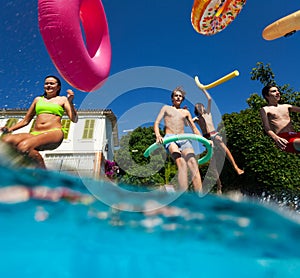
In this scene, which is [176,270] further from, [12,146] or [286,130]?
[286,130]

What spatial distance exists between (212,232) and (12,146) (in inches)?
95.0

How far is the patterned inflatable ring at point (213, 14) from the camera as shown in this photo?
208 inches

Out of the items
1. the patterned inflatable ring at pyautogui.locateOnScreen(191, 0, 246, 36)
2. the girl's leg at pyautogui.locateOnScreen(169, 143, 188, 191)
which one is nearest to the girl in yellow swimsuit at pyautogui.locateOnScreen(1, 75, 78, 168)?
the girl's leg at pyautogui.locateOnScreen(169, 143, 188, 191)

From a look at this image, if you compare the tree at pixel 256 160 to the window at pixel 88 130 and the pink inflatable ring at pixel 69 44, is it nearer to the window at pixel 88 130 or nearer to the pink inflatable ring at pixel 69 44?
the pink inflatable ring at pixel 69 44

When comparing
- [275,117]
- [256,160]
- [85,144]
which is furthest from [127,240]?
[85,144]

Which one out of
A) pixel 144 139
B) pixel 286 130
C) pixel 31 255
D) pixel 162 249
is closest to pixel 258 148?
pixel 286 130

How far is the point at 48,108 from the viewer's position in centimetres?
439

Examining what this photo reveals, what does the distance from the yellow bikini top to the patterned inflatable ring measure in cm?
288

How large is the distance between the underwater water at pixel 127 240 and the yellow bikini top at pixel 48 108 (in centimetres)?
124

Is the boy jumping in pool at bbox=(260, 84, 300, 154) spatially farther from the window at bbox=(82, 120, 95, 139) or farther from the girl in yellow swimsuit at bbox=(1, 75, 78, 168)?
the window at bbox=(82, 120, 95, 139)

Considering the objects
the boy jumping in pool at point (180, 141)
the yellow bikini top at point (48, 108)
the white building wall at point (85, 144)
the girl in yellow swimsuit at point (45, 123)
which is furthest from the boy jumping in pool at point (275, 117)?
the white building wall at point (85, 144)

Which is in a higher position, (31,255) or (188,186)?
(188,186)

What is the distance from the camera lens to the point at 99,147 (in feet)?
66.6

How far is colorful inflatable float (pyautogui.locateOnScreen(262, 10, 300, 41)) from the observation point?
427 centimetres
